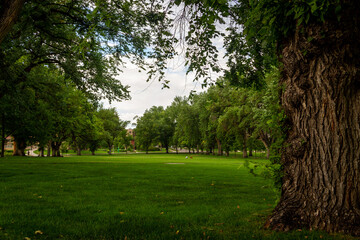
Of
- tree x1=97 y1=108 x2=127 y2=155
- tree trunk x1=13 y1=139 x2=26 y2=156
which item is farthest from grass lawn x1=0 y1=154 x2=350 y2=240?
tree x1=97 y1=108 x2=127 y2=155

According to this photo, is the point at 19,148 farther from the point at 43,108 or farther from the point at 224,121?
the point at 224,121

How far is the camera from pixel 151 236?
3.58m

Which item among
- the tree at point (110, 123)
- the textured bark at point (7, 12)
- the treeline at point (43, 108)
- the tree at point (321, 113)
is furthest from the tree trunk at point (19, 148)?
the tree at point (321, 113)

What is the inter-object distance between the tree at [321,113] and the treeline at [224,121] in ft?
1.93

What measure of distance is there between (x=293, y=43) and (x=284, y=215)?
2689 mm

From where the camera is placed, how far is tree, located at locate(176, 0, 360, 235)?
3.31 metres

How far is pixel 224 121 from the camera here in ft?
116

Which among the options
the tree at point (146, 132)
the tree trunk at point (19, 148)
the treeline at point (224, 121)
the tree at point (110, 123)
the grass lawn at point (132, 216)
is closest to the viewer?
the grass lawn at point (132, 216)

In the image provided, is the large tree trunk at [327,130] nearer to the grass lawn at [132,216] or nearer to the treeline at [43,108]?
the grass lawn at [132,216]

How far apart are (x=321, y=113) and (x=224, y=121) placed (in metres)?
32.2

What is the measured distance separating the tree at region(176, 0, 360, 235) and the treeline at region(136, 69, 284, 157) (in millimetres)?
588

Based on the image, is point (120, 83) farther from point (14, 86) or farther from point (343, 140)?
point (343, 140)

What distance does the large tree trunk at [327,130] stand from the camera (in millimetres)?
3322

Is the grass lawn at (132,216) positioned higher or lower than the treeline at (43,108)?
lower
